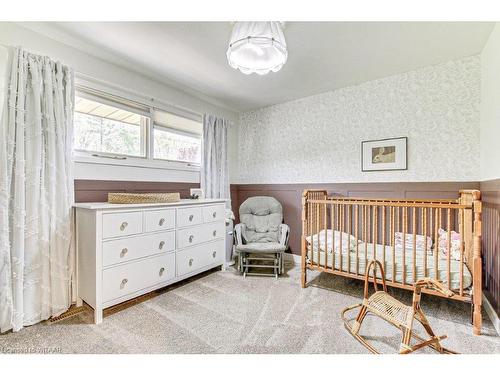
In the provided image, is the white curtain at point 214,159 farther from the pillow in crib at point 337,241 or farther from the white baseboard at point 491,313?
the white baseboard at point 491,313

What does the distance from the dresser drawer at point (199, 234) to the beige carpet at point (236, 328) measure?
1.65 ft

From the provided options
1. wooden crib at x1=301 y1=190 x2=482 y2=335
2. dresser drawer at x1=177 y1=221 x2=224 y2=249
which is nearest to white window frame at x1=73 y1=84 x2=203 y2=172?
dresser drawer at x1=177 y1=221 x2=224 y2=249

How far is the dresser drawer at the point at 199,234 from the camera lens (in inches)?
99.3

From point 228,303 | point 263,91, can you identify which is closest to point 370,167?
point 263,91

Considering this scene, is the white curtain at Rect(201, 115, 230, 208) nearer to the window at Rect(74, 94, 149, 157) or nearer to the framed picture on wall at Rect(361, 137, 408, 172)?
the window at Rect(74, 94, 149, 157)

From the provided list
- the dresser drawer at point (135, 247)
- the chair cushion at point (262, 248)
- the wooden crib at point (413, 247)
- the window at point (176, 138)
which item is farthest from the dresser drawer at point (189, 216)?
the wooden crib at point (413, 247)

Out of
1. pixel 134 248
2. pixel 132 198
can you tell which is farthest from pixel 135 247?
pixel 132 198

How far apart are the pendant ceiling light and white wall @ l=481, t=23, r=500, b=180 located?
1.71m

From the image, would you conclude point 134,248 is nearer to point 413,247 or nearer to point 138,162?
point 138,162

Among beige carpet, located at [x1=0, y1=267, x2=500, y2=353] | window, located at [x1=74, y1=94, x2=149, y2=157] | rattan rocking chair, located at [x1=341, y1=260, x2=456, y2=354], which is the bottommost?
beige carpet, located at [x1=0, y1=267, x2=500, y2=353]

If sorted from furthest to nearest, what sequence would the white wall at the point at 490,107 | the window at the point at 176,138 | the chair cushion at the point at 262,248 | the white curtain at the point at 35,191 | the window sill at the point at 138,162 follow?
the window at the point at 176,138 → the chair cushion at the point at 262,248 → the window sill at the point at 138,162 → the white wall at the point at 490,107 → the white curtain at the point at 35,191

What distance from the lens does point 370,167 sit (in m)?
2.90

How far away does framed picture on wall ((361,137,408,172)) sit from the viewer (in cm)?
269
